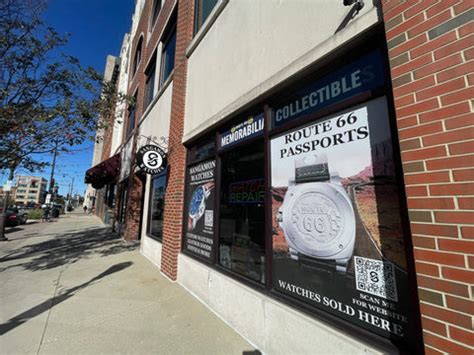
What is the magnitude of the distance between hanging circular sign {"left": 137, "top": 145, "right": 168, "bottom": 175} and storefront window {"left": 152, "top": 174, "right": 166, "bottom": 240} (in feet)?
2.67

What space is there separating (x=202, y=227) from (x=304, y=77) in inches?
128

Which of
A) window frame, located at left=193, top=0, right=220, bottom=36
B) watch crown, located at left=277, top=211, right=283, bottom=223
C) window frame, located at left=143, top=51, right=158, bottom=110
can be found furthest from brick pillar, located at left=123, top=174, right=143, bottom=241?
watch crown, located at left=277, top=211, right=283, bottom=223

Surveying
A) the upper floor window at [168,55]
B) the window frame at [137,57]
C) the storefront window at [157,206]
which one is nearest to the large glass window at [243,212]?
the storefront window at [157,206]

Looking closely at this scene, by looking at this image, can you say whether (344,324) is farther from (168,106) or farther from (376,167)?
(168,106)

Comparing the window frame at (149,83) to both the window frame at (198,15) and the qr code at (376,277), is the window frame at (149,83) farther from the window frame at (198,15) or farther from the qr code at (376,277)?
the qr code at (376,277)

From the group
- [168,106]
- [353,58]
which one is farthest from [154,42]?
[353,58]

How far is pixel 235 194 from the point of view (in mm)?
4020

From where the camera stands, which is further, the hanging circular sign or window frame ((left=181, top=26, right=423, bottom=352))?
the hanging circular sign

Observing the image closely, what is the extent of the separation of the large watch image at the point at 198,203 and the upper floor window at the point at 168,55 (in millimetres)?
4429

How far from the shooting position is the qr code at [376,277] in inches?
76.7

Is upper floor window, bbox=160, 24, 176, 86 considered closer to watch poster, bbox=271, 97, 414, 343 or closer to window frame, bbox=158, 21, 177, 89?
window frame, bbox=158, 21, 177, 89

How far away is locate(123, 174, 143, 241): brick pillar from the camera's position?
9.93 metres

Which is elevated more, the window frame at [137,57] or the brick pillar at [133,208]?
the window frame at [137,57]

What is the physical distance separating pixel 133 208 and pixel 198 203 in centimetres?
611
